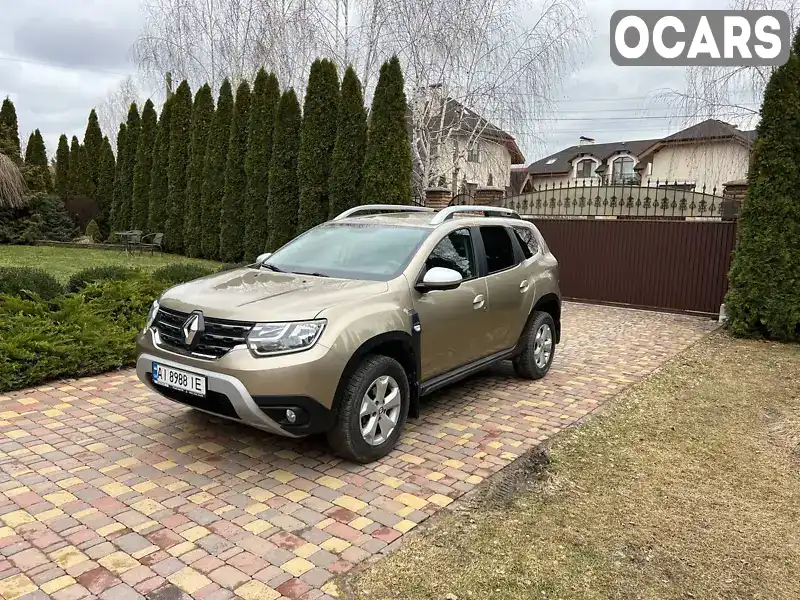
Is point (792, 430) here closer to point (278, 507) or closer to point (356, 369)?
point (356, 369)

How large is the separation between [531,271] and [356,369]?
9.25 feet

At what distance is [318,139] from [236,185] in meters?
3.65

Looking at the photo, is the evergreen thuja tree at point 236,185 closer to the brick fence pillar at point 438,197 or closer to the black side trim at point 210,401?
the brick fence pillar at point 438,197

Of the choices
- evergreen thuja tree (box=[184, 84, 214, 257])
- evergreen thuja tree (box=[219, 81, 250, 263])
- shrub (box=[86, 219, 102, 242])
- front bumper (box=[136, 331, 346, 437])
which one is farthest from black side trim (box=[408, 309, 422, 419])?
shrub (box=[86, 219, 102, 242])

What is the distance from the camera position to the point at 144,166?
66.8 feet

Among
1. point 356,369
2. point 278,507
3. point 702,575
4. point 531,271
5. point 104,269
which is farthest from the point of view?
point 104,269

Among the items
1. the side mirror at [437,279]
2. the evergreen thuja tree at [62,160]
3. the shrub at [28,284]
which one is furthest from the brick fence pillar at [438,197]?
the evergreen thuja tree at [62,160]

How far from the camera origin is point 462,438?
4746 millimetres

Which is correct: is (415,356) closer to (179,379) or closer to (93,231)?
(179,379)

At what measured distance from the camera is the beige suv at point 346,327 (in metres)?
3.67

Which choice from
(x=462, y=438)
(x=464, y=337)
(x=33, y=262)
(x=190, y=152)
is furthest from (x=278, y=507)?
(x=190, y=152)

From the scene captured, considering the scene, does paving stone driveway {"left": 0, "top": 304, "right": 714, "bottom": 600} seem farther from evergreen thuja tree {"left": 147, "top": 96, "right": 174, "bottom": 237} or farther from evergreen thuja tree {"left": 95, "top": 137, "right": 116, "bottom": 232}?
evergreen thuja tree {"left": 95, "top": 137, "right": 116, "bottom": 232}

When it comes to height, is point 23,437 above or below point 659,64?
below

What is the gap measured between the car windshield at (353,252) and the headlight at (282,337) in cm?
87
